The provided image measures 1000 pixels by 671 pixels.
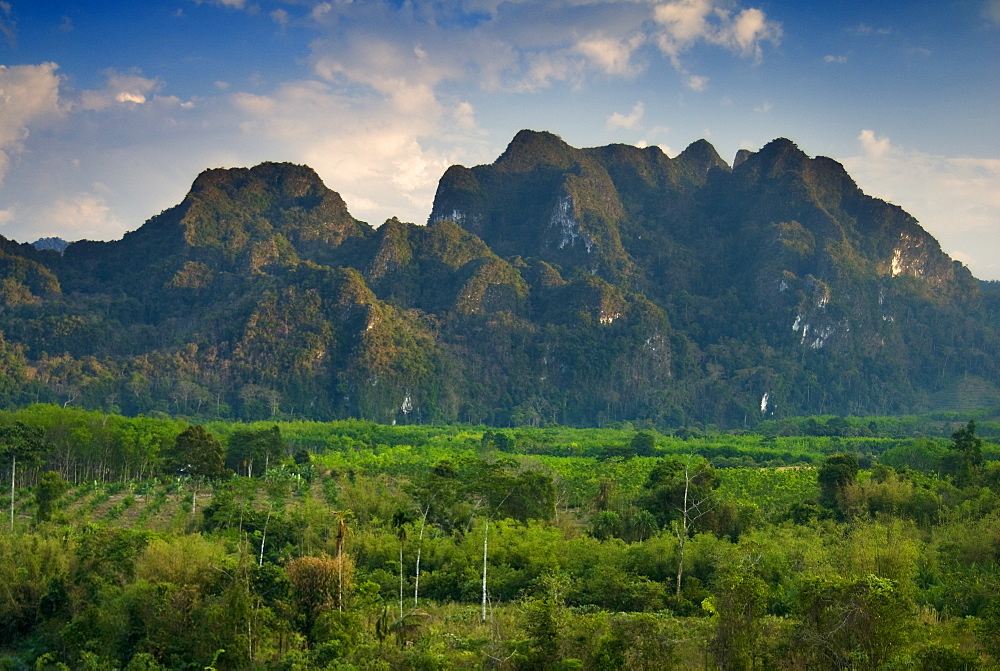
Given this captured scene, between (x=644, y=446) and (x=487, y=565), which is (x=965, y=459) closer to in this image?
(x=487, y=565)

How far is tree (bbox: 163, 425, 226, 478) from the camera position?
36938 mm

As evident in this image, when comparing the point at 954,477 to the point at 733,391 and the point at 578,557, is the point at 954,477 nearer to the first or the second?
the point at 578,557

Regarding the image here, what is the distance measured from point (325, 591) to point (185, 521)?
13.9 m

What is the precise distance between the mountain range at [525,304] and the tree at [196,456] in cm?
4207

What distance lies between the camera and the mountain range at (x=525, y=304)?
89125 millimetres

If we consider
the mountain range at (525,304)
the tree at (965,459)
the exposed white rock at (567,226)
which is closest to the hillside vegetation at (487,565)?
the tree at (965,459)

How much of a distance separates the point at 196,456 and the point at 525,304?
75.0m

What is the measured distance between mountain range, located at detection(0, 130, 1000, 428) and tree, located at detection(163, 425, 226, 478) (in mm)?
42068

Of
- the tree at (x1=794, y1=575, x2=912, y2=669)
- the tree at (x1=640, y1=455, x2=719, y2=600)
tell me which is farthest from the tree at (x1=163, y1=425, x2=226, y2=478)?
the tree at (x1=794, y1=575, x2=912, y2=669)

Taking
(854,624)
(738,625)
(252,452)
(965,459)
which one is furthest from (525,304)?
(854,624)

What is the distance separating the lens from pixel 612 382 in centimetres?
10075

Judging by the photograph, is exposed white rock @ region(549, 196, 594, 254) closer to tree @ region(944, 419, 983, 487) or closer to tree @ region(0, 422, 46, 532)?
tree @ region(944, 419, 983, 487)

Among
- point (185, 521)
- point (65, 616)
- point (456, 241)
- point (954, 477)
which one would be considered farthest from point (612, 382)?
point (65, 616)

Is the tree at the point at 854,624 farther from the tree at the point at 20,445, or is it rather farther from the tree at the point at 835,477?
the tree at the point at 20,445
